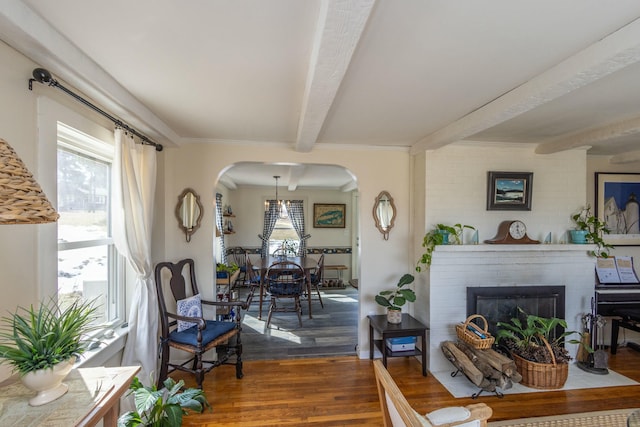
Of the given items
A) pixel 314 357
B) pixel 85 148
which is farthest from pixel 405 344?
pixel 85 148

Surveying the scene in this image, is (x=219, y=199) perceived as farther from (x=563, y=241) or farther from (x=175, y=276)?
(x=563, y=241)

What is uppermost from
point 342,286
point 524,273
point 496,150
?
point 496,150

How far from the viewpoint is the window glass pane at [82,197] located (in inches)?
71.6

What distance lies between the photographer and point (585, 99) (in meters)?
1.97

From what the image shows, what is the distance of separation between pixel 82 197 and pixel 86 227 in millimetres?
215

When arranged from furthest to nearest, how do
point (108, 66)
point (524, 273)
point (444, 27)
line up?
point (524, 273) < point (108, 66) < point (444, 27)

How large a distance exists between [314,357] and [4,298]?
8.77ft

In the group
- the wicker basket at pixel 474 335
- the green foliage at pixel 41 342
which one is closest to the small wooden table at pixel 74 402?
the green foliage at pixel 41 342

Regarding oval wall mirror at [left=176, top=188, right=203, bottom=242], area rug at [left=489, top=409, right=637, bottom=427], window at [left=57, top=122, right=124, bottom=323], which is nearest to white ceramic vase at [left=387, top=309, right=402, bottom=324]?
area rug at [left=489, top=409, right=637, bottom=427]

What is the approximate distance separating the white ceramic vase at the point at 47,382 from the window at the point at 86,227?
0.92 m

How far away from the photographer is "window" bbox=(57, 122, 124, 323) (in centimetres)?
180

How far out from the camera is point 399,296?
3.02m

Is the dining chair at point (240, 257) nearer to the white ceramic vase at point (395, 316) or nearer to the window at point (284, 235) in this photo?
the window at point (284, 235)

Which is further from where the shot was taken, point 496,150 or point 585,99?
point 496,150
